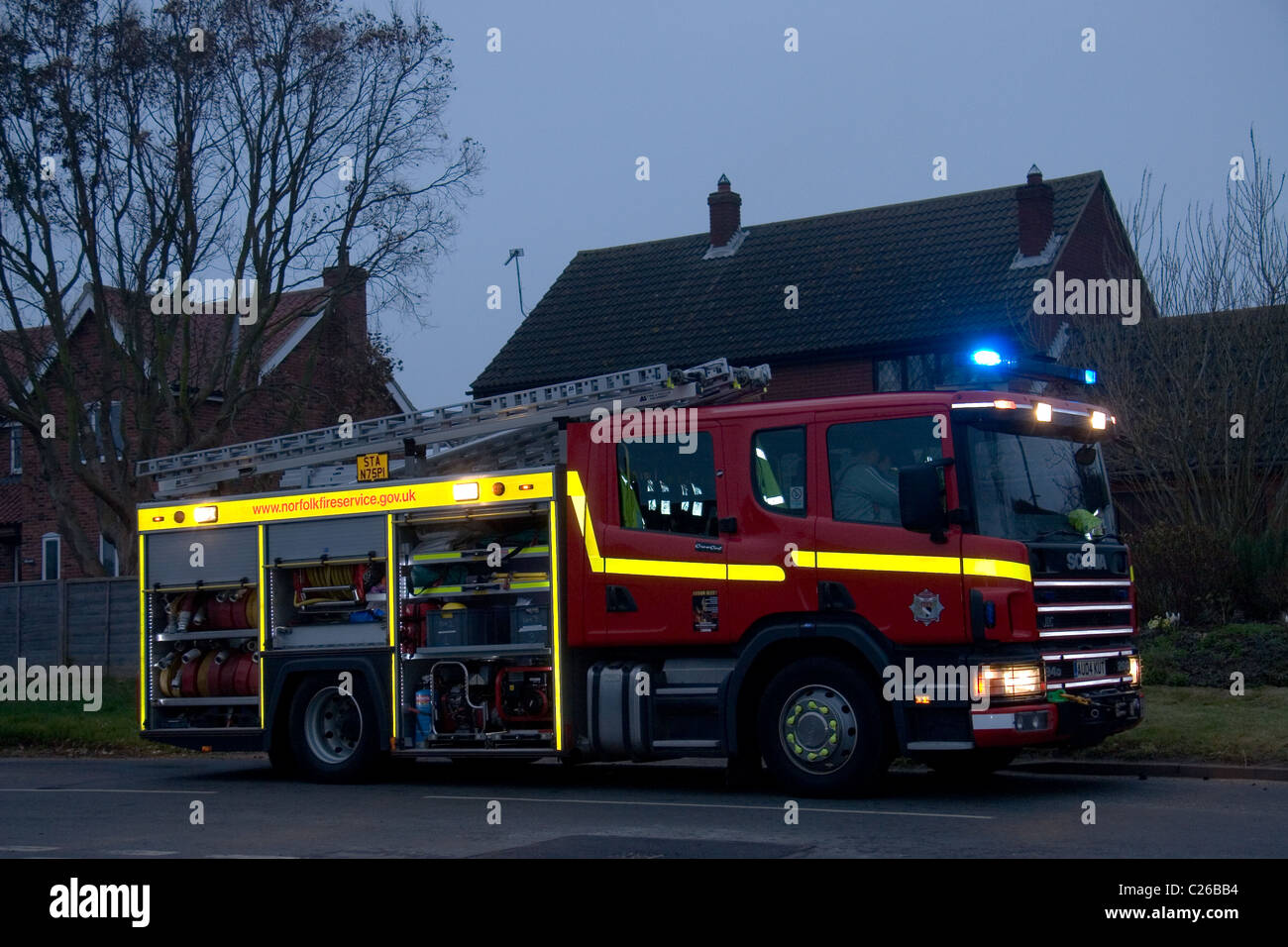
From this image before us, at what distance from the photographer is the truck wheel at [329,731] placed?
43.7 feet

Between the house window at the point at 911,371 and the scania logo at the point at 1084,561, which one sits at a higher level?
the house window at the point at 911,371

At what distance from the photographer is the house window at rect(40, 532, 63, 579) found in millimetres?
39438

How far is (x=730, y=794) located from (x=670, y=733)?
0.66 meters

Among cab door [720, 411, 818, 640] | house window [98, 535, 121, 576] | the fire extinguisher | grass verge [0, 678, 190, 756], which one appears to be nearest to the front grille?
cab door [720, 411, 818, 640]

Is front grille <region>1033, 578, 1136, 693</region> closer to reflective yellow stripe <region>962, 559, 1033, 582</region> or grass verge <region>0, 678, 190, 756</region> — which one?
reflective yellow stripe <region>962, 559, 1033, 582</region>

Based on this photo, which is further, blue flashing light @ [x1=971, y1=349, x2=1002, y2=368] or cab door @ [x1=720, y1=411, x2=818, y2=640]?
blue flashing light @ [x1=971, y1=349, x2=1002, y2=368]

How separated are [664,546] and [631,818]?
214cm

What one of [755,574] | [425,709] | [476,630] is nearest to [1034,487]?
[755,574]

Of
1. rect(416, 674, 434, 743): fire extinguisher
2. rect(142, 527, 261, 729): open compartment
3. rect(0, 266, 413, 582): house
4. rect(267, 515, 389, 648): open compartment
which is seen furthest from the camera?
rect(0, 266, 413, 582): house

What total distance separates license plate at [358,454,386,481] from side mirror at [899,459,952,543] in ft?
15.3

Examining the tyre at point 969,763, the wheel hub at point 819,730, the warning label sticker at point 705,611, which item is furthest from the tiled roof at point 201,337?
the wheel hub at point 819,730

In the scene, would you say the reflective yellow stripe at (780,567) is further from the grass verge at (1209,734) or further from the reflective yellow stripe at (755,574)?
the grass verge at (1209,734)

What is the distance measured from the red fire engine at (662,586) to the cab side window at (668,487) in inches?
0.7
